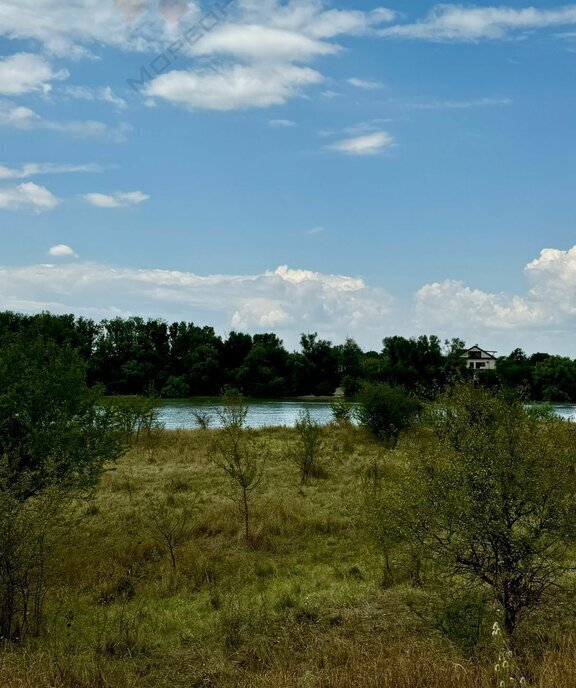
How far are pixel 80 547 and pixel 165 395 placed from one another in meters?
77.5

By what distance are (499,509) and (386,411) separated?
90.6 feet

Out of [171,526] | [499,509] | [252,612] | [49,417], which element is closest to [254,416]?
[171,526]

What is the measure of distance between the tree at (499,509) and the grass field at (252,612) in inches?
31.7

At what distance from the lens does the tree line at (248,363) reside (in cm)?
8350

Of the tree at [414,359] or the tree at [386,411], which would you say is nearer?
the tree at [386,411]

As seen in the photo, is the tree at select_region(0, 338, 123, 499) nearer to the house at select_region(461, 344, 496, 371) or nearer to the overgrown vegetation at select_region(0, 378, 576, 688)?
the overgrown vegetation at select_region(0, 378, 576, 688)

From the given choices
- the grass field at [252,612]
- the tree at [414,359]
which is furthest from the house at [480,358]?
the grass field at [252,612]

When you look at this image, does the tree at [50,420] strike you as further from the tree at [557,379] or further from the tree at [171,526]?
the tree at [557,379]

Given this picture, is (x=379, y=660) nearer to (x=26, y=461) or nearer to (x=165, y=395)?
(x=26, y=461)

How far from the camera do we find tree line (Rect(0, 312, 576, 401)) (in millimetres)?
83500

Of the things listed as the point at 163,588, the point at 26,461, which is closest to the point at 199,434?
the point at 26,461

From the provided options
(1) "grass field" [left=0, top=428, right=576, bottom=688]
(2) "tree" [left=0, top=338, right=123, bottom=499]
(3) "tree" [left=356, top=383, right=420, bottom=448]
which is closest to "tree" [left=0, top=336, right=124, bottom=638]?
(2) "tree" [left=0, top=338, right=123, bottom=499]

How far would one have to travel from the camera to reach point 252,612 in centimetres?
1145

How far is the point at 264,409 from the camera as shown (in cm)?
7056
